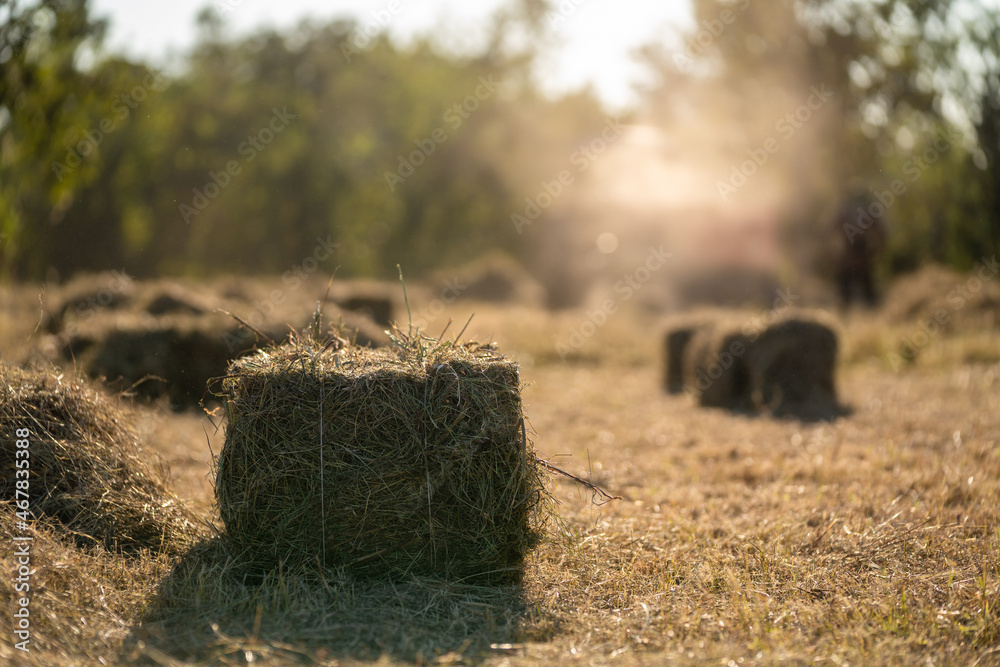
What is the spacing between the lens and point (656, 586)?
153 inches

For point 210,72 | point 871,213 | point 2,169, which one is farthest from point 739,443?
point 210,72

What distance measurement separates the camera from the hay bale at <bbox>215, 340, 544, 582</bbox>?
3729 millimetres

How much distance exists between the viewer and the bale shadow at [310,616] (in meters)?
3.08

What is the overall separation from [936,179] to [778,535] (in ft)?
74.6

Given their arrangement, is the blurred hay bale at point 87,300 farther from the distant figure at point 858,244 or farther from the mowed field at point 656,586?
the distant figure at point 858,244

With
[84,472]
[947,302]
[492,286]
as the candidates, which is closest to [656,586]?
[84,472]

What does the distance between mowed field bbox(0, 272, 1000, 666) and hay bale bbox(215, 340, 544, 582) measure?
162mm

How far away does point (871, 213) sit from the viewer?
1808cm

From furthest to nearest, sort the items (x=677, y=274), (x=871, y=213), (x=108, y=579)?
1. (x=677, y=274)
2. (x=871, y=213)
3. (x=108, y=579)

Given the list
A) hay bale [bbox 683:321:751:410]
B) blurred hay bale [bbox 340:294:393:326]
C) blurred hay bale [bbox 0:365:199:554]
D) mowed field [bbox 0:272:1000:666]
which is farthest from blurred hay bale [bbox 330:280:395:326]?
blurred hay bale [bbox 0:365:199:554]

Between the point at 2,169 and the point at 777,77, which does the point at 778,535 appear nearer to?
the point at 2,169

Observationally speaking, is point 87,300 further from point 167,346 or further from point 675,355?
point 675,355

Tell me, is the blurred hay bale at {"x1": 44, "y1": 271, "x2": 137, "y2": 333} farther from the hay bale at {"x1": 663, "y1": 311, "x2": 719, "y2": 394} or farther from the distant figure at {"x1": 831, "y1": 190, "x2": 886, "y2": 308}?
the distant figure at {"x1": 831, "y1": 190, "x2": 886, "y2": 308}

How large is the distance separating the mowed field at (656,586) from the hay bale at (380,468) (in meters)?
0.16
